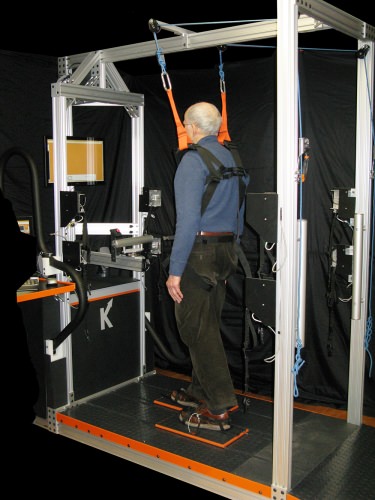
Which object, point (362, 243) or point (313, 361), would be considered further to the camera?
point (313, 361)

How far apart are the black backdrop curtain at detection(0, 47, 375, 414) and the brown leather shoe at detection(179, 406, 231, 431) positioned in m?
0.45

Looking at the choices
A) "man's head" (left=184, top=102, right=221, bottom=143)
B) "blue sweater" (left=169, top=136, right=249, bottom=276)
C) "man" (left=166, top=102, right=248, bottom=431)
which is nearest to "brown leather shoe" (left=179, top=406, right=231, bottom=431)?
"man" (left=166, top=102, right=248, bottom=431)

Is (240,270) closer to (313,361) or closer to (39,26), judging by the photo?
(313,361)

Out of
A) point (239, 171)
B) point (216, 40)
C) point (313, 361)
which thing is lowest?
point (313, 361)

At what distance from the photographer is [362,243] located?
3391 millimetres

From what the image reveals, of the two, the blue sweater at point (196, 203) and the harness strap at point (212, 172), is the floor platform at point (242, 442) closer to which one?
the blue sweater at point (196, 203)

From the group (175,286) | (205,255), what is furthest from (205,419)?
(205,255)

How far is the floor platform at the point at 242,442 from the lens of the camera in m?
2.94

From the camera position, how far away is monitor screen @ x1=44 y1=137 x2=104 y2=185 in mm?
4082

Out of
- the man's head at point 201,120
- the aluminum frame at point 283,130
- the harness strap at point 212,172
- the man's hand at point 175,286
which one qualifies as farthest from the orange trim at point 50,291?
the man's head at point 201,120

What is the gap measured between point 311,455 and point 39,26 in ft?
10.2

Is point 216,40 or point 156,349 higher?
point 216,40

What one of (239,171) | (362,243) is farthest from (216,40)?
(362,243)

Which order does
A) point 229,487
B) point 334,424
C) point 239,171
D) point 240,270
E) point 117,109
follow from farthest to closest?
point 117,109 < point 240,270 < point 334,424 < point 239,171 < point 229,487
